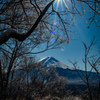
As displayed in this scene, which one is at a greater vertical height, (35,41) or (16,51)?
(35,41)

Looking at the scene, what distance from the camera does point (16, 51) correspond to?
3.72m

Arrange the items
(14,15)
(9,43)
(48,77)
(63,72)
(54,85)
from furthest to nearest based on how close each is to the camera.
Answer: (63,72) → (54,85) → (48,77) → (9,43) → (14,15)

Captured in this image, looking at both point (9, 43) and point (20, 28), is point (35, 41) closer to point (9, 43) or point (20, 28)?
point (20, 28)

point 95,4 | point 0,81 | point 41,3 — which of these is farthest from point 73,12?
point 0,81

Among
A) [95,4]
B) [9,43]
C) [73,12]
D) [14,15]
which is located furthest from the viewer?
[9,43]

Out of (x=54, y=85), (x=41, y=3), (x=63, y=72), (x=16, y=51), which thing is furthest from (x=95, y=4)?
(x=63, y=72)

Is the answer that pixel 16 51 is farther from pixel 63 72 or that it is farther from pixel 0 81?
pixel 63 72

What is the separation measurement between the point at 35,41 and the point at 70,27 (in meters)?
1.45

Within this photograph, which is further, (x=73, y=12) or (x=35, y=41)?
(x=35, y=41)

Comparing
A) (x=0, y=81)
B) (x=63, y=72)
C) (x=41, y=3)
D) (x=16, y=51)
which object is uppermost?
(x=41, y=3)

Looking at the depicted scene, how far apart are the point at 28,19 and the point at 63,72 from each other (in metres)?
206

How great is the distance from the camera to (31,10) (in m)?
3.21

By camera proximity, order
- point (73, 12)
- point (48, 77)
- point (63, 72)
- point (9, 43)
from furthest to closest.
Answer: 1. point (63, 72)
2. point (48, 77)
3. point (9, 43)
4. point (73, 12)

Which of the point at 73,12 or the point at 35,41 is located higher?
the point at 73,12
